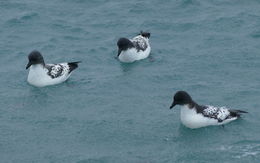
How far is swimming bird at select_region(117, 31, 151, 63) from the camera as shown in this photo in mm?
28859

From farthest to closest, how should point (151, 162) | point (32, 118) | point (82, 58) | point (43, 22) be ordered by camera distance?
1. point (43, 22)
2. point (82, 58)
3. point (32, 118)
4. point (151, 162)

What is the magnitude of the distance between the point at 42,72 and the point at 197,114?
22.6ft

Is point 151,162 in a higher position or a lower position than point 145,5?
lower

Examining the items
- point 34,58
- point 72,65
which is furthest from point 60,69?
point 34,58

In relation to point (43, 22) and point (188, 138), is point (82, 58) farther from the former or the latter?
point (188, 138)

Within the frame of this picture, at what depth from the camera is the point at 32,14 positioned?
3369cm

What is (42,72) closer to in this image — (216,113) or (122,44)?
(122,44)

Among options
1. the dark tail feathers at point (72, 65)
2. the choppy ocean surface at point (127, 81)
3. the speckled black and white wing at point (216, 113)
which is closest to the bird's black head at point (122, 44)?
the choppy ocean surface at point (127, 81)

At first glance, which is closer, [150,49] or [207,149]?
[207,149]

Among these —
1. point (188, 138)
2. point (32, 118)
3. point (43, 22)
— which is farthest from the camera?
point (43, 22)

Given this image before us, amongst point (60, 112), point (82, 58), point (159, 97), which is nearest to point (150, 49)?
point (82, 58)

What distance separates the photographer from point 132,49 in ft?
94.6

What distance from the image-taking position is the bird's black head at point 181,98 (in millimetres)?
22812

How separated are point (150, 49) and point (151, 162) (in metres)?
9.54
